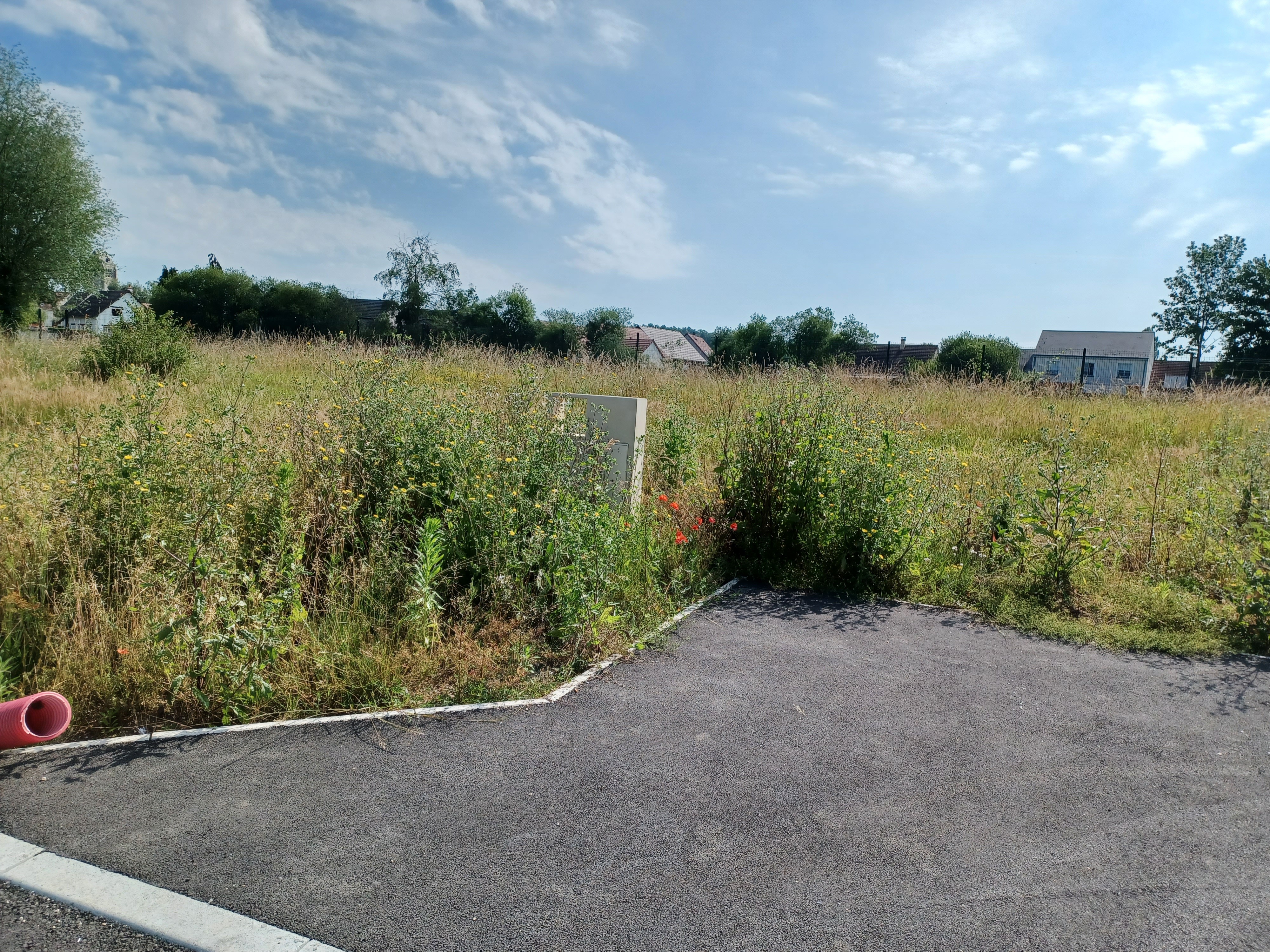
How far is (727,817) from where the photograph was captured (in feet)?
10.5

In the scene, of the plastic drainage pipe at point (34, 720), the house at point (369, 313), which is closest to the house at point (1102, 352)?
the house at point (369, 313)


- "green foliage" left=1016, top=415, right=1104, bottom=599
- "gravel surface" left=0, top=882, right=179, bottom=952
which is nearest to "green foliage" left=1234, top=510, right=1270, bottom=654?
"green foliage" left=1016, top=415, right=1104, bottom=599

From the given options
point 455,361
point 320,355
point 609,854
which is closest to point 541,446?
point 609,854

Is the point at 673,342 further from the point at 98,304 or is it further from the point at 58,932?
the point at 58,932

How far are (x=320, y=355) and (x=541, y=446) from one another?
30.3ft

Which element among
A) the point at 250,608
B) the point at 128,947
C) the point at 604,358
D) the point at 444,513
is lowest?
the point at 128,947

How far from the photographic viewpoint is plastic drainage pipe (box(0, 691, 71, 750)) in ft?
11.4

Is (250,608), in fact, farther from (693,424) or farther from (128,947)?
(693,424)

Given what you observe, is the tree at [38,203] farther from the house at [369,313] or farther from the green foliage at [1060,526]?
the green foliage at [1060,526]

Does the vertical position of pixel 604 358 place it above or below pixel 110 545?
above

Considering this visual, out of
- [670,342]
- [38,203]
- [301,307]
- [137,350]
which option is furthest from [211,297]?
[137,350]

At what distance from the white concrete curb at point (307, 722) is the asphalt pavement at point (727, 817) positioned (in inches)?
2.3

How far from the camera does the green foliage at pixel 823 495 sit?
6.47 m

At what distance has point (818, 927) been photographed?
2553mm
